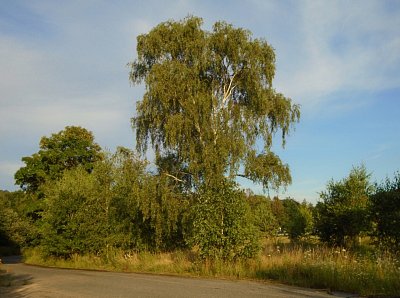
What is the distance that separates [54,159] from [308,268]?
43804mm

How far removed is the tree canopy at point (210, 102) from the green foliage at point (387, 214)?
6.41 metres

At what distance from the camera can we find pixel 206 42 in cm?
2758

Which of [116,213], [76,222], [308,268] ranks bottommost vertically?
[308,268]

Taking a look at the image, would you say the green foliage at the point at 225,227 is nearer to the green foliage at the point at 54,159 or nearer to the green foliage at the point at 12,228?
the green foliage at the point at 54,159

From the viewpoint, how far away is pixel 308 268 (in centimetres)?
1616

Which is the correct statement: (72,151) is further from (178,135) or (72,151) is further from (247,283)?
(247,283)

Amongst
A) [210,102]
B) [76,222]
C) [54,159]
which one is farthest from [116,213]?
[54,159]

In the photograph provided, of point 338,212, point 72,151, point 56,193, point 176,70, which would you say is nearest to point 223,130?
point 176,70

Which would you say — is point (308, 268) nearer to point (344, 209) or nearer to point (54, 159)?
point (344, 209)

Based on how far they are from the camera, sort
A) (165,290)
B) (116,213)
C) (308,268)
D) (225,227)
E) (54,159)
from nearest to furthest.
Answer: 1. (165,290)
2. (308,268)
3. (225,227)
4. (116,213)
5. (54,159)

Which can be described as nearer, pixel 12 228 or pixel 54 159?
pixel 54 159

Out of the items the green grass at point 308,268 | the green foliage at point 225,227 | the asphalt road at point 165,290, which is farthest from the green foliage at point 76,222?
the asphalt road at point 165,290

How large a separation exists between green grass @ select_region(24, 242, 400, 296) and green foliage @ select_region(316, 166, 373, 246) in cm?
781

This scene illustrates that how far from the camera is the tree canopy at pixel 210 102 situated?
26.0 m
